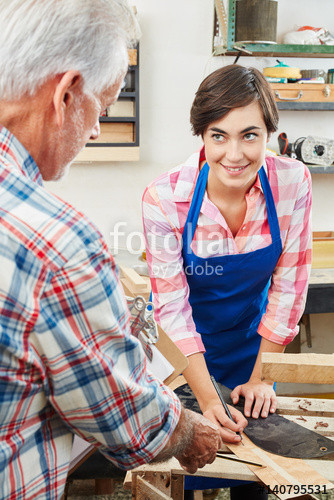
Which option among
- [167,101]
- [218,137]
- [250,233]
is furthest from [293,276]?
[167,101]

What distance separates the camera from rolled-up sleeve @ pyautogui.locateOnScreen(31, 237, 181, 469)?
27.6 inches

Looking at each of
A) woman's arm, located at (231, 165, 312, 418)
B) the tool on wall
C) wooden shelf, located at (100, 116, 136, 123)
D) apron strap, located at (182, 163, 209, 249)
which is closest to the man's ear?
apron strap, located at (182, 163, 209, 249)

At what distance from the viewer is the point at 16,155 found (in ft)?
2.52

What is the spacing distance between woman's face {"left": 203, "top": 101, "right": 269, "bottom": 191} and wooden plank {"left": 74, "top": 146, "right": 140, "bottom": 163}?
1377mm

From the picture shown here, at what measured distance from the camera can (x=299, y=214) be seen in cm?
169

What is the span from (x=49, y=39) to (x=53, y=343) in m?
0.40

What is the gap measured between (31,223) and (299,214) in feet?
3.78

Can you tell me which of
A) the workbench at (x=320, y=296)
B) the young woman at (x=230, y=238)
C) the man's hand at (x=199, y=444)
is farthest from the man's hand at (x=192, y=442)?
the workbench at (x=320, y=296)

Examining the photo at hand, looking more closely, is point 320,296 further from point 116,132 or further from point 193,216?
point 116,132

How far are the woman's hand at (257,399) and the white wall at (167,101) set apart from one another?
1.78 m

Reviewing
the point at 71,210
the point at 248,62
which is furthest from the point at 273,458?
the point at 248,62

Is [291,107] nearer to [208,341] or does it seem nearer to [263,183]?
[263,183]

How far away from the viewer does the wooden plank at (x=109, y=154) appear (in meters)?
2.90

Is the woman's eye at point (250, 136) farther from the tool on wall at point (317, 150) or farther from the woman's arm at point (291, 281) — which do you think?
the tool on wall at point (317, 150)
